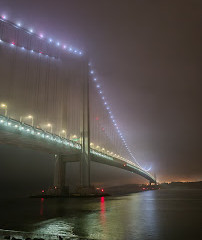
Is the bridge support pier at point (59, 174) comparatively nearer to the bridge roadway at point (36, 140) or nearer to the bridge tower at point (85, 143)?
the bridge roadway at point (36, 140)

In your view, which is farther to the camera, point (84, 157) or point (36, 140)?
point (84, 157)

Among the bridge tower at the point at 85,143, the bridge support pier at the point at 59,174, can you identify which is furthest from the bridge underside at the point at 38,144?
the bridge tower at the point at 85,143

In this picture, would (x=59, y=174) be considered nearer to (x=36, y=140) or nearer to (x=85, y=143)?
(x=85, y=143)

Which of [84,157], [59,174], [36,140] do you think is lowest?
[59,174]

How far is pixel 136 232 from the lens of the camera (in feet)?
35.9

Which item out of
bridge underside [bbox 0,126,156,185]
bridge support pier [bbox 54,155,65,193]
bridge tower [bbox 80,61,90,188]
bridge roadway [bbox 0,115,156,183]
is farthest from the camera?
bridge support pier [bbox 54,155,65,193]

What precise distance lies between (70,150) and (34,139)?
9766 millimetres

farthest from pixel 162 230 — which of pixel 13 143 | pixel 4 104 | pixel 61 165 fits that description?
pixel 61 165

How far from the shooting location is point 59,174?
150 feet

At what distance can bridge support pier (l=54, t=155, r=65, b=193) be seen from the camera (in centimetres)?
4500

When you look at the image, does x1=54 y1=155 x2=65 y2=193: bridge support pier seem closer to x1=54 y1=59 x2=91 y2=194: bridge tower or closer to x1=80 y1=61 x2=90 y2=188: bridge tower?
x1=54 y1=59 x2=91 y2=194: bridge tower

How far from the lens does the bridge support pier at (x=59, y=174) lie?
148ft

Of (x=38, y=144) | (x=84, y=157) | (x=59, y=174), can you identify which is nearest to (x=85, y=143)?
(x=84, y=157)

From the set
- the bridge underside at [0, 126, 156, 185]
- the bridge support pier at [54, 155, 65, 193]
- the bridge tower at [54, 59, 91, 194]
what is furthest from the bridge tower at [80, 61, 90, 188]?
the bridge support pier at [54, 155, 65, 193]
